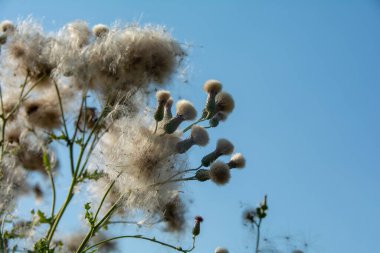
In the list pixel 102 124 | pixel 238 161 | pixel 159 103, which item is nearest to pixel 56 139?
pixel 102 124

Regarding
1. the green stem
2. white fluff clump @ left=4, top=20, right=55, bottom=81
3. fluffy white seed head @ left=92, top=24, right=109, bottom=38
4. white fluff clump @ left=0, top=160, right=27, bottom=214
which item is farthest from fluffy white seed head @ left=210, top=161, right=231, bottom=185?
white fluff clump @ left=4, top=20, right=55, bottom=81

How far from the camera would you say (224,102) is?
3830 mm

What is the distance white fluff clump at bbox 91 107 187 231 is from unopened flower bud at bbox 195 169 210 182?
0.51 ft

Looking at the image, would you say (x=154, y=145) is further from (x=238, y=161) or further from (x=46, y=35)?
(x=46, y=35)

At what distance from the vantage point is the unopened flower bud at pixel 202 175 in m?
3.51

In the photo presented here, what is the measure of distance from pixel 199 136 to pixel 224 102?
1.20 feet

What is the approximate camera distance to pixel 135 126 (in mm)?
3775

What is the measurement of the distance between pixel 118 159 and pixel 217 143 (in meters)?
0.60

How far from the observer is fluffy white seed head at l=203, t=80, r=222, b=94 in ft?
12.6

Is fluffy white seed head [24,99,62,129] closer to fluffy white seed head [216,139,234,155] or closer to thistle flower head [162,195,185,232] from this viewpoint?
thistle flower head [162,195,185,232]

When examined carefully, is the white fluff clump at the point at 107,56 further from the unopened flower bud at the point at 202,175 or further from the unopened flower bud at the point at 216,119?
the unopened flower bud at the point at 202,175

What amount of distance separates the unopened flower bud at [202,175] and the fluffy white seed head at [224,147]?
205 mm

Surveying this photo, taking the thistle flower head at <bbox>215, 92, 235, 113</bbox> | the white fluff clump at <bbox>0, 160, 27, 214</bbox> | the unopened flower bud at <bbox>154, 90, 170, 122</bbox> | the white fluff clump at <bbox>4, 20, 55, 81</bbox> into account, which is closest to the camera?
the unopened flower bud at <bbox>154, 90, 170, 122</bbox>

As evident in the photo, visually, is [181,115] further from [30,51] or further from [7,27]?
[7,27]
